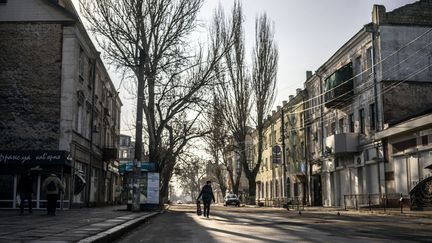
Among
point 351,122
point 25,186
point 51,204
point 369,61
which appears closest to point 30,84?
point 25,186

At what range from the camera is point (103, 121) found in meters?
42.3

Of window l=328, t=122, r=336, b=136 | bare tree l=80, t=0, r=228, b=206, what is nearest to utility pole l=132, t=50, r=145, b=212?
bare tree l=80, t=0, r=228, b=206

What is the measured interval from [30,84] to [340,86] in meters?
20.8

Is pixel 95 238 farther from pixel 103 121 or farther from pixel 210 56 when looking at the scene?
pixel 103 121

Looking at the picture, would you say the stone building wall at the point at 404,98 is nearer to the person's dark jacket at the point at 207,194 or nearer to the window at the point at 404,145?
the window at the point at 404,145

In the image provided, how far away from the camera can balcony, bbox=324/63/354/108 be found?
36875mm

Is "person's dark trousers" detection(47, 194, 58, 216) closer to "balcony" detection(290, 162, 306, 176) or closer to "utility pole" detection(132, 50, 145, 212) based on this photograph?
"utility pole" detection(132, 50, 145, 212)

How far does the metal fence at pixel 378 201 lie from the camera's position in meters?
28.9

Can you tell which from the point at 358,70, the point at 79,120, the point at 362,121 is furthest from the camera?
the point at 358,70

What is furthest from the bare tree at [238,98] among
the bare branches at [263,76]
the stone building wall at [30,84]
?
the stone building wall at [30,84]

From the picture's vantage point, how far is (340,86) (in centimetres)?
3738

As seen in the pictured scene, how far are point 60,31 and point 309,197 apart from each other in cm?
2766

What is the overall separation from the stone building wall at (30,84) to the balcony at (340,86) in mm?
19375

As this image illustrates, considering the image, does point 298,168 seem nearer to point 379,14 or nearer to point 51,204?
point 379,14
